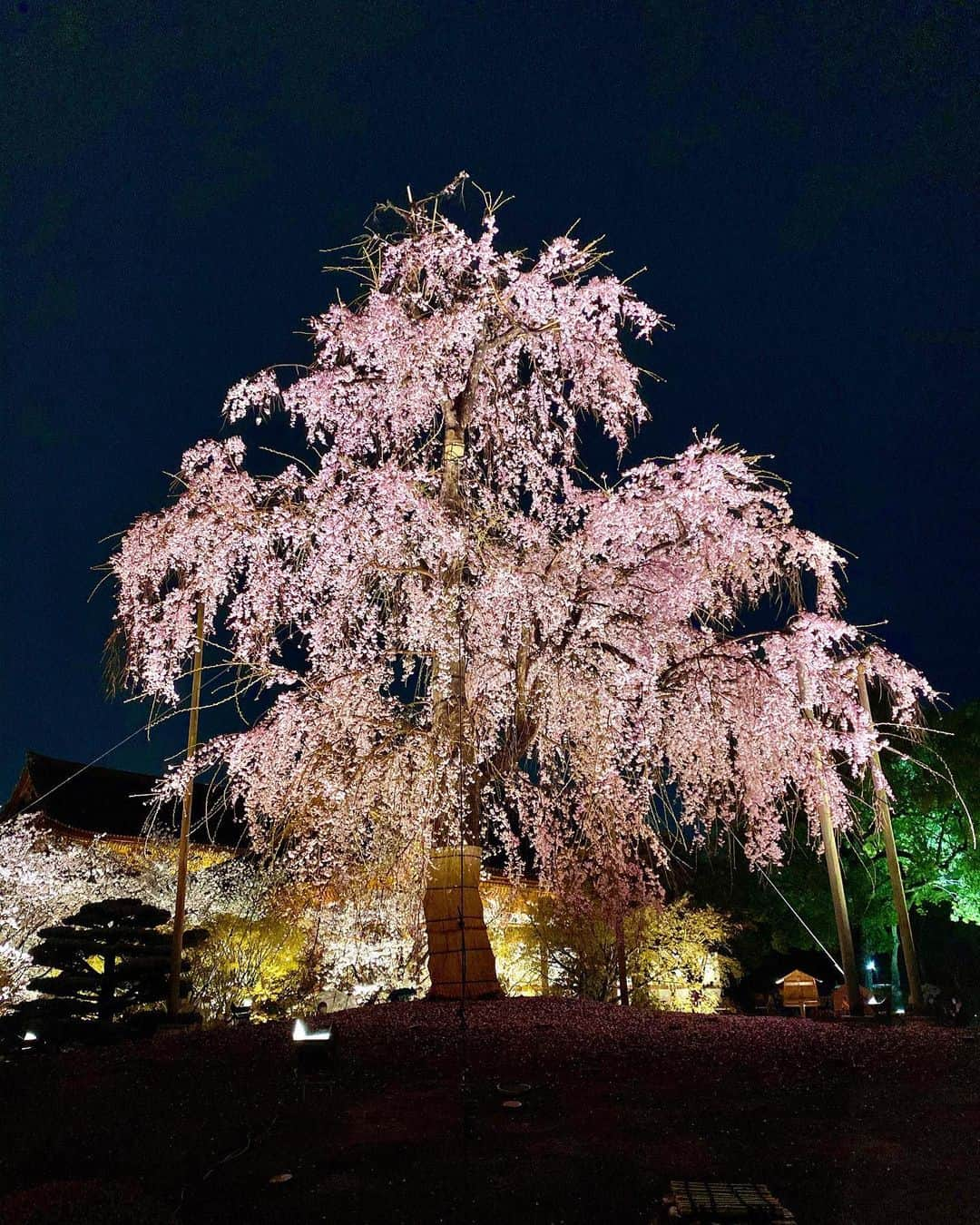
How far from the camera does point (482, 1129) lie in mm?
6059

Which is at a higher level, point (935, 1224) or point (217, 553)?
point (217, 553)

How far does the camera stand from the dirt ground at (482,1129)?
4840mm

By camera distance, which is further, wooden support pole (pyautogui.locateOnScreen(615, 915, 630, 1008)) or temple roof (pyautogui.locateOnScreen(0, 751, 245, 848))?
temple roof (pyautogui.locateOnScreen(0, 751, 245, 848))

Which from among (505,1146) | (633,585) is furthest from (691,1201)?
(633,585)

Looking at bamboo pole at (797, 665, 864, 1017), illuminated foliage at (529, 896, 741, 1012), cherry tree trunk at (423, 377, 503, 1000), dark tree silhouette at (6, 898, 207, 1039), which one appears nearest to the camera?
dark tree silhouette at (6, 898, 207, 1039)

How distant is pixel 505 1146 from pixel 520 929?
1764 centimetres

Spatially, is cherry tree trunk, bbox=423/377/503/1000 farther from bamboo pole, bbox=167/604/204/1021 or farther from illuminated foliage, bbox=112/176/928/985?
bamboo pole, bbox=167/604/204/1021

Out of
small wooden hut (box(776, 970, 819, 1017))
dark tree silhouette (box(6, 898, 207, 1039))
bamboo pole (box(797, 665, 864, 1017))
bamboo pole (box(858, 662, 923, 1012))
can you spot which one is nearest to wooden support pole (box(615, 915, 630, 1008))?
bamboo pole (box(797, 665, 864, 1017))

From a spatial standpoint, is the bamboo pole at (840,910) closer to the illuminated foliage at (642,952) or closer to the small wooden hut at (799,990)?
the illuminated foliage at (642,952)

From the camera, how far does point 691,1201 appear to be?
4234 mm

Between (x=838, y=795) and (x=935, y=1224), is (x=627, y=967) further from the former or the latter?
(x=935, y=1224)

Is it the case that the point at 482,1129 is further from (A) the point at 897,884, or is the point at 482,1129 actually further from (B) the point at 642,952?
(B) the point at 642,952

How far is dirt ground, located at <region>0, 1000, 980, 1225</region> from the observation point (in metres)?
4.84

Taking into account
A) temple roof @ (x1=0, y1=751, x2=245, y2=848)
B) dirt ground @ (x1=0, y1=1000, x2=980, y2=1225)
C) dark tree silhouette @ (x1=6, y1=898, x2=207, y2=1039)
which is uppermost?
temple roof @ (x1=0, y1=751, x2=245, y2=848)
